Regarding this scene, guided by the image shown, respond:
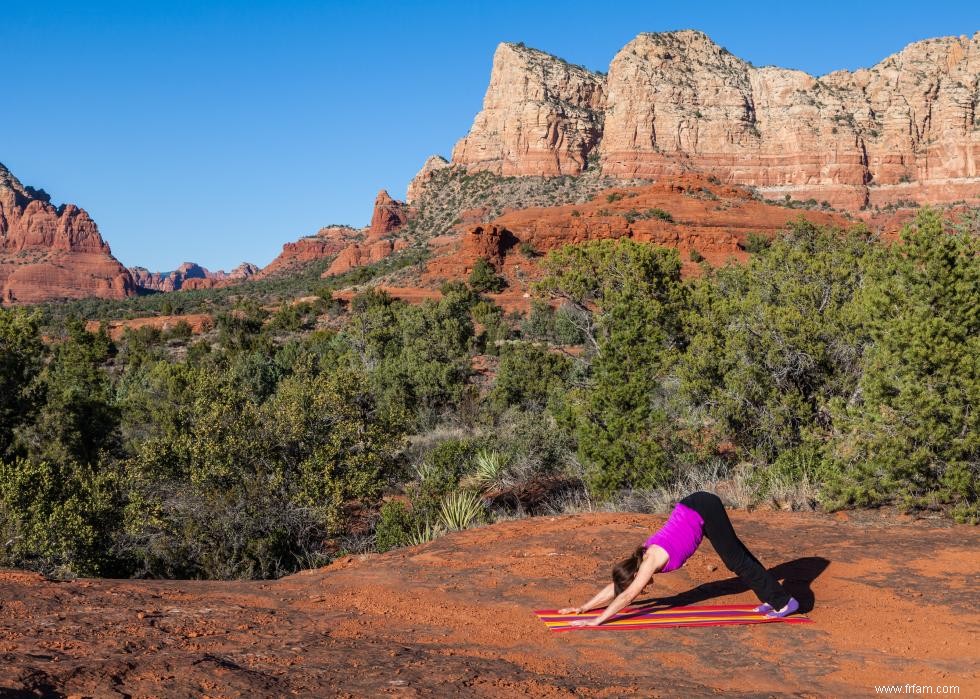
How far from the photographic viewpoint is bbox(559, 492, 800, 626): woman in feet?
17.6

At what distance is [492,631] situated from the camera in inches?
213

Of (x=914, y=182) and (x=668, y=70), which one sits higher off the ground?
(x=668, y=70)

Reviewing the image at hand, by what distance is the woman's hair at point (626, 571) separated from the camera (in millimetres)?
5418

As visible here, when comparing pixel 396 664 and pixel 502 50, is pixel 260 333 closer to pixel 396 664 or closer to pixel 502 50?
pixel 396 664

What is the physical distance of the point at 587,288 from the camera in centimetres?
2006

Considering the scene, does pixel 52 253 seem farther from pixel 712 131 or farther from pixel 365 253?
pixel 712 131

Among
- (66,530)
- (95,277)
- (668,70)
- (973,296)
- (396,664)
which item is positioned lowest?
(66,530)

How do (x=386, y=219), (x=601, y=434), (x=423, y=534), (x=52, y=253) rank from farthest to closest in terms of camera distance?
(x=52, y=253), (x=386, y=219), (x=601, y=434), (x=423, y=534)

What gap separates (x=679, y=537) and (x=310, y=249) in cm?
12653

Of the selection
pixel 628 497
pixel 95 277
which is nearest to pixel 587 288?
pixel 628 497

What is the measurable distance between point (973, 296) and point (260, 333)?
41.8 m

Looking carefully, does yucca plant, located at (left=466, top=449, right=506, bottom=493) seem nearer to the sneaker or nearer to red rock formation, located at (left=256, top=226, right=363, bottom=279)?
the sneaker

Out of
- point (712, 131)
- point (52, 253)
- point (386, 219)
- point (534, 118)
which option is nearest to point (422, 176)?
point (386, 219)

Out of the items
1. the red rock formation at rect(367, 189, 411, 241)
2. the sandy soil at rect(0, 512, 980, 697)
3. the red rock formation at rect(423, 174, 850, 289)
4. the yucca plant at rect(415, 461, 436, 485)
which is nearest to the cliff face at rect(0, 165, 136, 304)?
the red rock formation at rect(367, 189, 411, 241)
